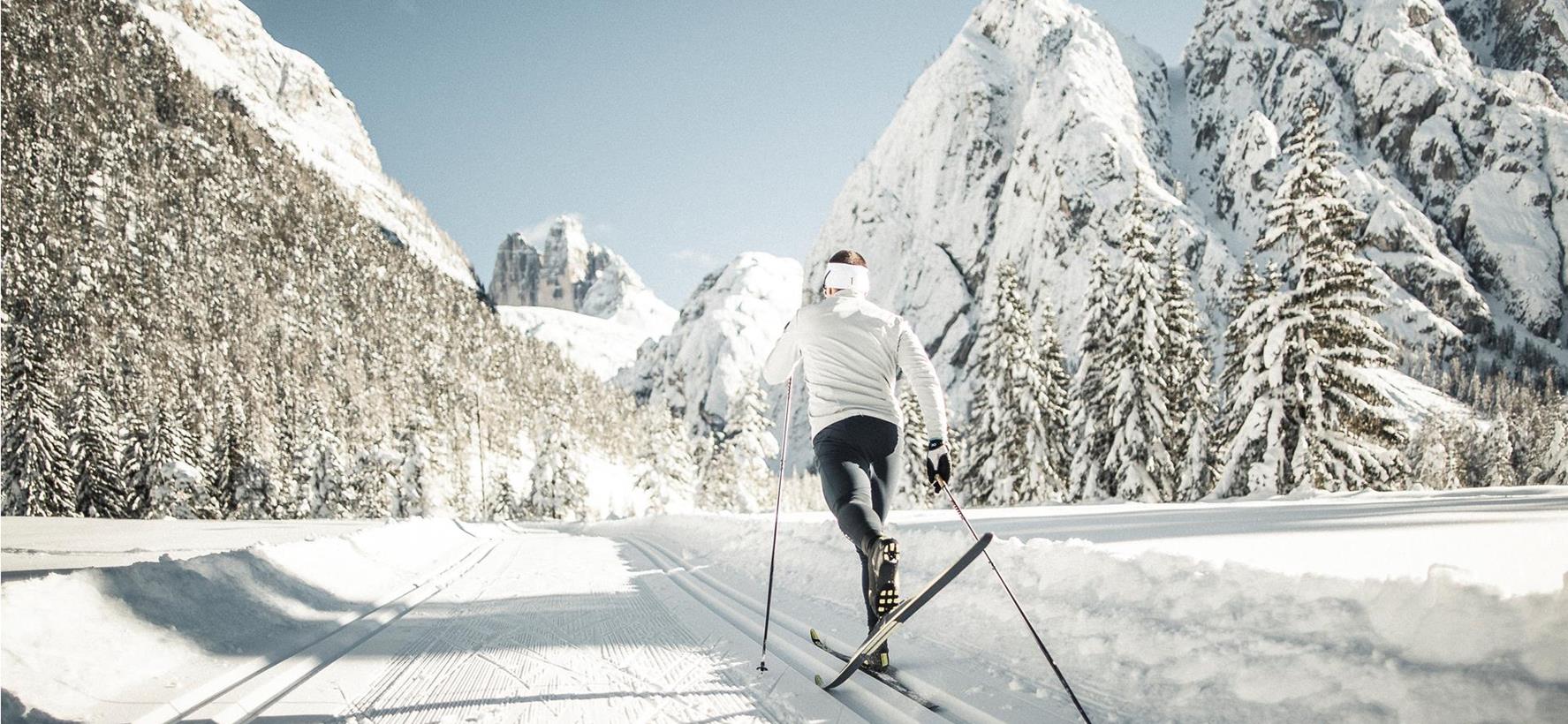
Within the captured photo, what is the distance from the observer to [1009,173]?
5251 inches

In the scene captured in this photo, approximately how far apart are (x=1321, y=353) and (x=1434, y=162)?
147 m

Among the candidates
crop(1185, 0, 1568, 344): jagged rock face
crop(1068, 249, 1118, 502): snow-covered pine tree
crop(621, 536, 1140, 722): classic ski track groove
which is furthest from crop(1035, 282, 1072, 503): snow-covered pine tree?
crop(1185, 0, 1568, 344): jagged rock face

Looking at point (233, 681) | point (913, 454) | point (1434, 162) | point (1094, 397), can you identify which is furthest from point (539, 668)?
point (1434, 162)

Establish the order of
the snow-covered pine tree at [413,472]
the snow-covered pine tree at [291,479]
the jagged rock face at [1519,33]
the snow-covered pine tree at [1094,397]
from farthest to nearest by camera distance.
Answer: the jagged rock face at [1519,33] < the snow-covered pine tree at [291,479] < the snow-covered pine tree at [413,472] < the snow-covered pine tree at [1094,397]

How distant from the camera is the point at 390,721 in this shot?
9.64ft

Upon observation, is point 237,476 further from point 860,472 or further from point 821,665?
point 860,472

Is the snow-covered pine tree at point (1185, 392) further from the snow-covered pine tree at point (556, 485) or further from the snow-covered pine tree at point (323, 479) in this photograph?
the snow-covered pine tree at point (323, 479)

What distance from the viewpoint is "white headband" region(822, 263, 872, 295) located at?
13.5ft

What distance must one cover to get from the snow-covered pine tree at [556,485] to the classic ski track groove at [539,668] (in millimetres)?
46268

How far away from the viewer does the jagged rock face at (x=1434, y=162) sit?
371 feet

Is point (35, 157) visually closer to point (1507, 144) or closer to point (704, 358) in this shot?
point (704, 358)

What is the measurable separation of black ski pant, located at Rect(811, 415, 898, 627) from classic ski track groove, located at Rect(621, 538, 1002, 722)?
0.37m

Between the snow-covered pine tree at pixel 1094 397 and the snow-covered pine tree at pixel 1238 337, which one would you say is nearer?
the snow-covered pine tree at pixel 1238 337

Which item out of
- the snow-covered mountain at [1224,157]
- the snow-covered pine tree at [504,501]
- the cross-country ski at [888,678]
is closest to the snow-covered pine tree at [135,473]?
the snow-covered pine tree at [504,501]
